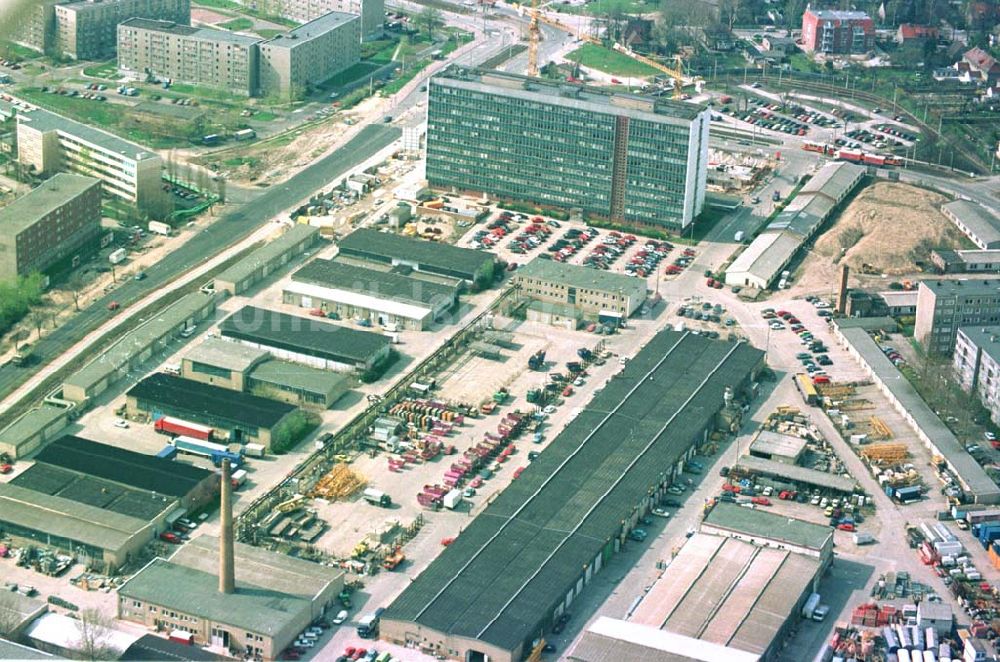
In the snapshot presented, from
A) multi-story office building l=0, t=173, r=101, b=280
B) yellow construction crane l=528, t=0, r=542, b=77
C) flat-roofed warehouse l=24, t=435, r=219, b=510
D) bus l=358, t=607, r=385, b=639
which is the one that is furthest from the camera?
yellow construction crane l=528, t=0, r=542, b=77

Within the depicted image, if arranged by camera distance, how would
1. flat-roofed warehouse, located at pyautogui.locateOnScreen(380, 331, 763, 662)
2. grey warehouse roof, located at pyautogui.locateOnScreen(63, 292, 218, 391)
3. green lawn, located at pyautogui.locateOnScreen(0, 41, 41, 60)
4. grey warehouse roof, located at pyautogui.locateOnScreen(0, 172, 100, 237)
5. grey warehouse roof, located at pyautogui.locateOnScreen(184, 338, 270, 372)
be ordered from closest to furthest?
1. flat-roofed warehouse, located at pyautogui.locateOnScreen(380, 331, 763, 662)
2. grey warehouse roof, located at pyautogui.locateOnScreen(63, 292, 218, 391)
3. grey warehouse roof, located at pyautogui.locateOnScreen(184, 338, 270, 372)
4. grey warehouse roof, located at pyautogui.locateOnScreen(0, 172, 100, 237)
5. green lawn, located at pyautogui.locateOnScreen(0, 41, 41, 60)

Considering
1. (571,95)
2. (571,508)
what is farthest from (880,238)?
(571,508)

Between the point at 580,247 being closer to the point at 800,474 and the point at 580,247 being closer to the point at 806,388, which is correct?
the point at 806,388

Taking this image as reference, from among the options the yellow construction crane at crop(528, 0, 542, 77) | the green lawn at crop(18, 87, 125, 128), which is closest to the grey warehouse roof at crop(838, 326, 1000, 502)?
the yellow construction crane at crop(528, 0, 542, 77)

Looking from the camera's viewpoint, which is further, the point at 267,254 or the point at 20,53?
the point at 20,53

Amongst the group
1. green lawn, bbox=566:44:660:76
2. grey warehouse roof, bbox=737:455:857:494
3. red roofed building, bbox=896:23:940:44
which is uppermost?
red roofed building, bbox=896:23:940:44

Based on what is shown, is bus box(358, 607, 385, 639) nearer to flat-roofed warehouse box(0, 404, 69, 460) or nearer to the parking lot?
flat-roofed warehouse box(0, 404, 69, 460)
